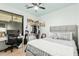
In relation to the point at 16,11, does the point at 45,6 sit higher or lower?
higher

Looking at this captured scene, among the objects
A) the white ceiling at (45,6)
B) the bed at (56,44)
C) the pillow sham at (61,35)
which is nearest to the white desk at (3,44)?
the bed at (56,44)

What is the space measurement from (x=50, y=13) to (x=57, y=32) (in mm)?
474

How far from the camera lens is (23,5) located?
5.78 ft

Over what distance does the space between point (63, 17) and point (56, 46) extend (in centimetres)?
66

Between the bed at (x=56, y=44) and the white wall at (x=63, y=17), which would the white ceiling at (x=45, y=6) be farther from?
the bed at (x=56, y=44)

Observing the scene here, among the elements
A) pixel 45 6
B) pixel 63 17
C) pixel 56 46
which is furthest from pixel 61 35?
pixel 45 6

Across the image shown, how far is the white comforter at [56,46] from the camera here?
1.59 meters

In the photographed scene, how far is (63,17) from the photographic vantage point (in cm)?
177

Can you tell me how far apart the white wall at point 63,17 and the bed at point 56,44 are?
95 millimetres

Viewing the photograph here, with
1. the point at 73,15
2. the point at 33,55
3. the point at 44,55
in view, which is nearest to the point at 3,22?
the point at 33,55

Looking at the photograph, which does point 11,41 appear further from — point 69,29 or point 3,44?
point 69,29

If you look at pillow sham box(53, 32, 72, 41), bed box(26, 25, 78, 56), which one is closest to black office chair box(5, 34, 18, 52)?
bed box(26, 25, 78, 56)

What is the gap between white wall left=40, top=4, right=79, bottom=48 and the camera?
170 cm

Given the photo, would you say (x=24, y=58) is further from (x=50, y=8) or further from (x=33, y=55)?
(x=50, y=8)
